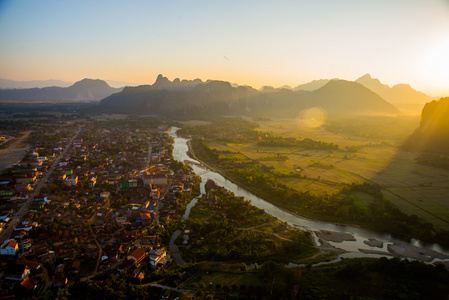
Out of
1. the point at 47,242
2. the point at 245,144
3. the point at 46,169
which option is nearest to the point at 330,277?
the point at 47,242

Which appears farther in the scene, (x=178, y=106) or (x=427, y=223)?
(x=178, y=106)

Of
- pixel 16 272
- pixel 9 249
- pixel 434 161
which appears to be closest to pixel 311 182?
pixel 434 161

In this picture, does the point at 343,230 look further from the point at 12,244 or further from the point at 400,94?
the point at 400,94

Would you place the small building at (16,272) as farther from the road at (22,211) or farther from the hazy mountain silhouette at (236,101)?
the hazy mountain silhouette at (236,101)

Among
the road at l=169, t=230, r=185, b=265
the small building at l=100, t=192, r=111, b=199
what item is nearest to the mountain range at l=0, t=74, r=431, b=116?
the small building at l=100, t=192, r=111, b=199

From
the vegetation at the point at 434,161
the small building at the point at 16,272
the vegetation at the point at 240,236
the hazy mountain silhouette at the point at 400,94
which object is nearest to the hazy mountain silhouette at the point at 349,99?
the hazy mountain silhouette at the point at 400,94

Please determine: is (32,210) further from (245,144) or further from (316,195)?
(245,144)

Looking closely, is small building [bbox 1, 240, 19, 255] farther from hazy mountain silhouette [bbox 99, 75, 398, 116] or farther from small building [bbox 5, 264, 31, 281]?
hazy mountain silhouette [bbox 99, 75, 398, 116]
